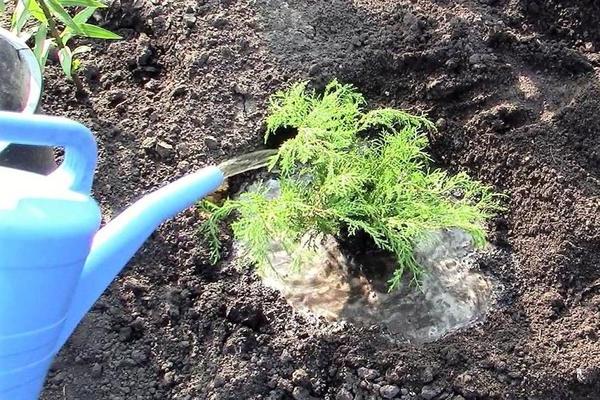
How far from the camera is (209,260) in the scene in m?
1.83

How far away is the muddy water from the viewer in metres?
1.79

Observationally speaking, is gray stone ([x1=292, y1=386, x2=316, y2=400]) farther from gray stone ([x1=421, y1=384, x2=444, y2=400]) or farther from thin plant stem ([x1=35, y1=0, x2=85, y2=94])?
thin plant stem ([x1=35, y1=0, x2=85, y2=94])

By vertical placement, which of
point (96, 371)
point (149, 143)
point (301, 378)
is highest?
point (149, 143)

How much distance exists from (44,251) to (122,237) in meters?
0.21

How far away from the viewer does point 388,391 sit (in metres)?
1.65

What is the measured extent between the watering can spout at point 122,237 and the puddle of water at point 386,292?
513 mm

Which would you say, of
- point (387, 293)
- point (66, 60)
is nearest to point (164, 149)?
point (66, 60)

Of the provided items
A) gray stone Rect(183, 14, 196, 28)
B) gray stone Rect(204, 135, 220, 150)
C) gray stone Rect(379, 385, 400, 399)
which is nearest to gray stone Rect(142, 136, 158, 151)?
gray stone Rect(204, 135, 220, 150)

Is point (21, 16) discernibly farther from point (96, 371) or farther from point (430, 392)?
point (430, 392)

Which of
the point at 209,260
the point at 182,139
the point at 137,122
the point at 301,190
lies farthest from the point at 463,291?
the point at 137,122

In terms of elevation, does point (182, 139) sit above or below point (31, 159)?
below

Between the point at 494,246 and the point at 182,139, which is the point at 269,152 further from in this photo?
the point at 494,246

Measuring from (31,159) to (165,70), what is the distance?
0.74m

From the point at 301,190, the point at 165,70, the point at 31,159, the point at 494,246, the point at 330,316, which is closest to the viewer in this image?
the point at 31,159
